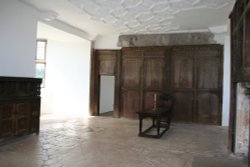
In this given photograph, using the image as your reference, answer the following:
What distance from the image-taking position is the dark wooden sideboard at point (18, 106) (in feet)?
13.7

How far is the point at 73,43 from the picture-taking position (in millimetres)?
8398

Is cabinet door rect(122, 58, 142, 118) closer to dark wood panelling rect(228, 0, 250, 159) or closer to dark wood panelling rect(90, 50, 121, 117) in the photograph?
dark wood panelling rect(90, 50, 121, 117)

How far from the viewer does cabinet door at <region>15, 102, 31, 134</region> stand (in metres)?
4.53

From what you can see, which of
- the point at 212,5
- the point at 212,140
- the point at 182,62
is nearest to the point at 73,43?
the point at 182,62

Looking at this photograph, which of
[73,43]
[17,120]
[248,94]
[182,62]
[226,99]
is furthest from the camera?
[73,43]

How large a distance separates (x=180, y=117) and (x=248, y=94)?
3.64 m

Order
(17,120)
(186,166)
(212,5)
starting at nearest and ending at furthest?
(186,166)
(17,120)
(212,5)

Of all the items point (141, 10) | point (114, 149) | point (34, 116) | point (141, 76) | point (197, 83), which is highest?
point (141, 10)

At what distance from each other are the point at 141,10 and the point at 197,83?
3.13 meters

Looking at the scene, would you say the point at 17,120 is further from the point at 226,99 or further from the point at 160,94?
the point at 226,99

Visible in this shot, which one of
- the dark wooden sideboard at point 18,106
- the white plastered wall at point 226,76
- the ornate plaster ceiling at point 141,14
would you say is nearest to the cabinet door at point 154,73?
the ornate plaster ceiling at point 141,14

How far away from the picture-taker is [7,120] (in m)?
4.25

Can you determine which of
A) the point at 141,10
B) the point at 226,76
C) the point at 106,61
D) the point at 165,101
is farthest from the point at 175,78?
the point at 141,10

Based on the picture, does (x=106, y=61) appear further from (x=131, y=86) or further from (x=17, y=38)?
(x=17, y=38)
